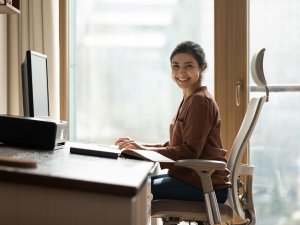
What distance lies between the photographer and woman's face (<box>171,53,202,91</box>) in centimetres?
233

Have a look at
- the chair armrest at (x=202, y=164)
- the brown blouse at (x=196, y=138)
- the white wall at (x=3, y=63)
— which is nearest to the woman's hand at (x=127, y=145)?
the brown blouse at (x=196, y=138)

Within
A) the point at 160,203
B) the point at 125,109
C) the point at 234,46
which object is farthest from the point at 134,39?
the point at 160,203

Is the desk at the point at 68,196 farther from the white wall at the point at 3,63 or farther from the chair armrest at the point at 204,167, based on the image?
the white wall at the point at 3,63

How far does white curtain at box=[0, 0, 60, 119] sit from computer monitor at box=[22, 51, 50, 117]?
0.68 m

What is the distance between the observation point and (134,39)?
3025 millimetres

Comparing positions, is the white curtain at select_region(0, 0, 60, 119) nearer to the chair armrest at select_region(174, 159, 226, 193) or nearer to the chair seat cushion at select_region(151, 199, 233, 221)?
the chair seat cushion at select_region(151, 199, 233, 221)

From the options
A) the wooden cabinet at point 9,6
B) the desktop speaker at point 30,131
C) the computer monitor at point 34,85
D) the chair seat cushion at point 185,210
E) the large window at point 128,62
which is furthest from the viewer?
the large window at point 128,62

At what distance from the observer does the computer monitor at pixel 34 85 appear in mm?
1858

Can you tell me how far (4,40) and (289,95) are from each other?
6.08 ft

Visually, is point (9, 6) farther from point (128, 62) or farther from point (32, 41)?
point (128, 62)

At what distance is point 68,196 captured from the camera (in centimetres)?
114

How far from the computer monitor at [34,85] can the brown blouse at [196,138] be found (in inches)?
23.1

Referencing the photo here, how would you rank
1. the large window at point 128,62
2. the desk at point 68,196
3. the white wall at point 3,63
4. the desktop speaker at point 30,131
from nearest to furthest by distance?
the desk at point 68,196 → the desktop speaker at point 30,131 → the white wall at point 3,63 → the large window at point 128,62

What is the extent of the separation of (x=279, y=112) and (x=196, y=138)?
102 cm
